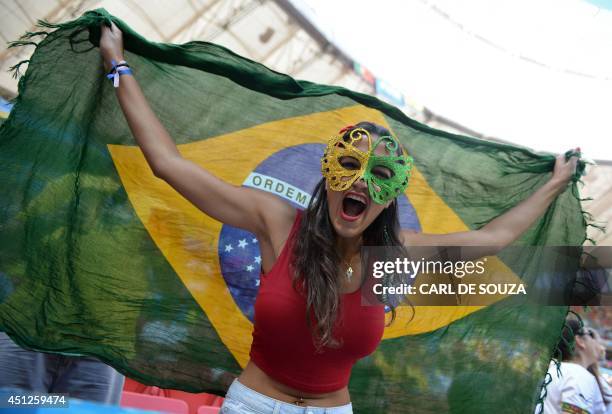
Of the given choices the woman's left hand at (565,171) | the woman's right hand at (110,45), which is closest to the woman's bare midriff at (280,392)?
the woman's right hand at (110,45)

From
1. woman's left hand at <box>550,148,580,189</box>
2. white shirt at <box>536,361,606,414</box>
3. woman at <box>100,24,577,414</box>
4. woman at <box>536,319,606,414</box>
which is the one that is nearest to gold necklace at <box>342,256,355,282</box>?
woman at <box>100,24,577,414</box>

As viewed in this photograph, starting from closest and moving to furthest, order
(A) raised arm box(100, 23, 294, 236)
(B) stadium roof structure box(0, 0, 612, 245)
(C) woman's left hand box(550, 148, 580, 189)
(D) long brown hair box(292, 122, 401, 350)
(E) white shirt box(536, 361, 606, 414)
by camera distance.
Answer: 1. (D) long brown hair box(292, 122, 401, 350)
2. (A) raised arm box(100, 23, 294, 236)
3. (C) woman's left hand box(550, 148, 580, 189)
4. (E) white shirt box(536, 361, 606, 414)
5. (B) stadium roof structure box(0, 0, 612, 245)

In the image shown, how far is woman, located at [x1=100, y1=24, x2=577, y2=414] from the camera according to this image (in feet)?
6.32

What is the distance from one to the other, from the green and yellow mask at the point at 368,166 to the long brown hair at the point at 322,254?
0.19 feet

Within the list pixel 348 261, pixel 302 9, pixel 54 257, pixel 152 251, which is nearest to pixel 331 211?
pixel 348 261

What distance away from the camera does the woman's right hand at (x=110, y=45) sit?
231cm

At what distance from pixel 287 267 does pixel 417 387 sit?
115 cm

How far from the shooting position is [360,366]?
2.74m

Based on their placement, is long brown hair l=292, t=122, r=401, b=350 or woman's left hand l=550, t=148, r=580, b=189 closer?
long brown hair l=292, t=122, r=401, b=350

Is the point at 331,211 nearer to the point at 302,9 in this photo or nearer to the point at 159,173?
the point at 159,173

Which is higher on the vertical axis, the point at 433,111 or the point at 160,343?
the point at 433,111

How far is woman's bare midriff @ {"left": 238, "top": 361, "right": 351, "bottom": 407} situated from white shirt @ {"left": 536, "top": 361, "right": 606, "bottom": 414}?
2530 millimetres

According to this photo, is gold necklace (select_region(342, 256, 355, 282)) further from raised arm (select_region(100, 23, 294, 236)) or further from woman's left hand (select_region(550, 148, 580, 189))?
woman's left hand (select_region(550, 148, 580, 189))

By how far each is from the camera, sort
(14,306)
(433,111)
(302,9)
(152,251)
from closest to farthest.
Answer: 1. (14,306)
2. (152,251)
3. (302,9)
4. (433,111)
